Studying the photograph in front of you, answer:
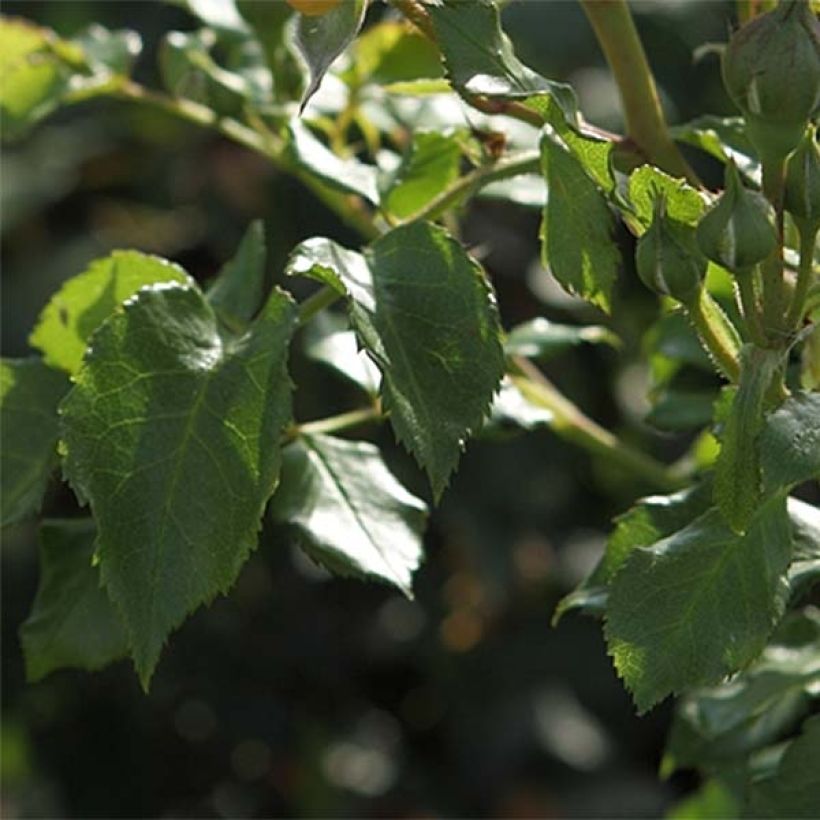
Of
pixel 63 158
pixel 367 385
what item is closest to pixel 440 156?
pixel 367 385

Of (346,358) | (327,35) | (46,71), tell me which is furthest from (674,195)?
(46,71)

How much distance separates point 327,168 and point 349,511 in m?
0.16

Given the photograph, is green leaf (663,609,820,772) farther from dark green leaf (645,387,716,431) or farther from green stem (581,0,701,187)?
green stem (581,0,701,187)

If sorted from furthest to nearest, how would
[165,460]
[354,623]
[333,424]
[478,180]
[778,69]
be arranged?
[354,623] < [333,424] < [478,180] < [165,460] < [778,69]

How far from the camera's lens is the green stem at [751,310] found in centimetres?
67

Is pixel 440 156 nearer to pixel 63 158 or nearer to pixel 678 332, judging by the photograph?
pixel 678 332

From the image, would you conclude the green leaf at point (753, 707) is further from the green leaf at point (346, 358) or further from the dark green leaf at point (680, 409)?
the green leaf at point (346, 358)

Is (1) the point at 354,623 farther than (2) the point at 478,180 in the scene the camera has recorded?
Yes

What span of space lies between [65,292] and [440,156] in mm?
187

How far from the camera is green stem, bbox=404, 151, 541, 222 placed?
847mm

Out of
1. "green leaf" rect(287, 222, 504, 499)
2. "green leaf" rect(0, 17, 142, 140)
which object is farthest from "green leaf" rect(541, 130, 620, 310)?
"green leaf" rect(0, 17, 142, 140)

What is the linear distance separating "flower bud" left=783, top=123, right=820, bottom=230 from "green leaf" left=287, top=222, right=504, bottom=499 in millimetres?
134

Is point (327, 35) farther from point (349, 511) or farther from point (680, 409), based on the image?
point (680, 409)

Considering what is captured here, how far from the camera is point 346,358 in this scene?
1.03m
